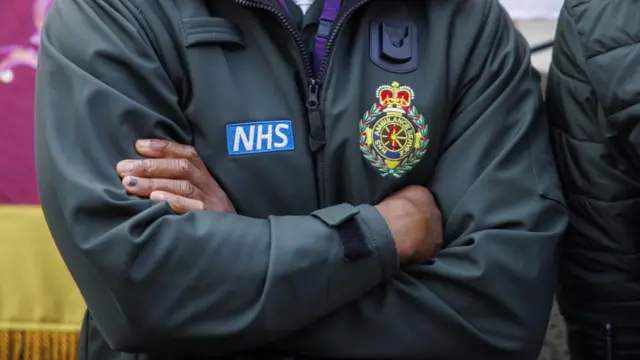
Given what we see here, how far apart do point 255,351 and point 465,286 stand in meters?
0.32

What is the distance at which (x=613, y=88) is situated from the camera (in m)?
1.32

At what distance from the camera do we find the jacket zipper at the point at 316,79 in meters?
1.33

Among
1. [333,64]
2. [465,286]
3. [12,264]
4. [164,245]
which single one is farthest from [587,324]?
[12,264]

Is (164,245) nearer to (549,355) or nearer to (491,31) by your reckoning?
(491,31)

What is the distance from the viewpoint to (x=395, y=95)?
135cm

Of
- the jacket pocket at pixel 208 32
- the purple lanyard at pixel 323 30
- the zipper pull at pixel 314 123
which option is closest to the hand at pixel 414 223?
the zipper pull at pixel 314 123

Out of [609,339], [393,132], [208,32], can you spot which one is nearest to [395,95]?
[393,132]

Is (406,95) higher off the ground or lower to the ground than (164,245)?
higher

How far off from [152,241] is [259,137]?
0.25 metres

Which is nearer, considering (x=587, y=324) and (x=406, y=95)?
(x=406, y=95)

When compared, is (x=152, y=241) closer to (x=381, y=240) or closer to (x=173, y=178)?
(x=173, y=178)

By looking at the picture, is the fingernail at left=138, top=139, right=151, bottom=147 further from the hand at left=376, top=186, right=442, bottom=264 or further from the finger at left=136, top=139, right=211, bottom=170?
the hand at left=376, top=186, right=442, bottom=264

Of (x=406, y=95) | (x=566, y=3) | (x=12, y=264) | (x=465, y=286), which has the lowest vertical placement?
(x=12, y=264)

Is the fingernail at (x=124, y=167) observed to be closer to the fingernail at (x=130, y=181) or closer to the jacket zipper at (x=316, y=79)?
the fingernail at (x=130, y=181)
